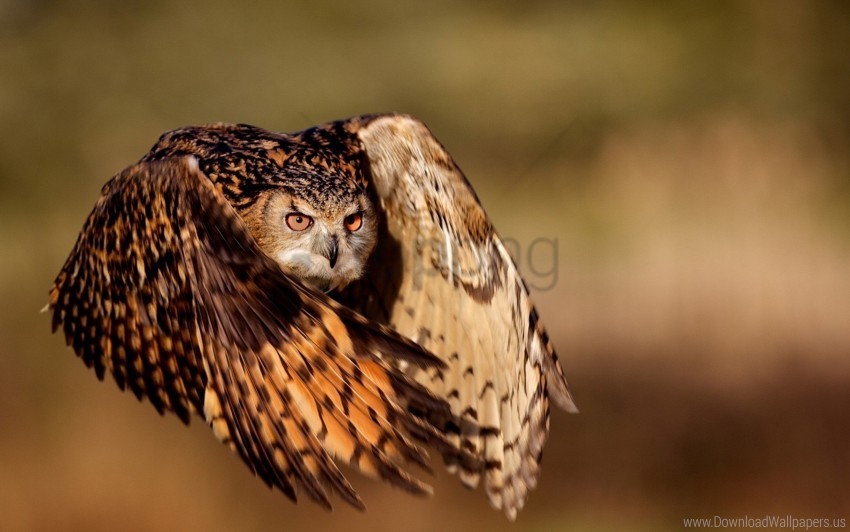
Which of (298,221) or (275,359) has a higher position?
(298,221)

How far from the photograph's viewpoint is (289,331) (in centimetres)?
247

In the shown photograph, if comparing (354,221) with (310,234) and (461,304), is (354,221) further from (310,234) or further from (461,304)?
(461,304)

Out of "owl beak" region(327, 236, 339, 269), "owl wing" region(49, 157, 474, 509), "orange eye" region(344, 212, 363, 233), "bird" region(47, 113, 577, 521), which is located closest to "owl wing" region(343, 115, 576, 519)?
"bird" region(47, 113, 577, 521)

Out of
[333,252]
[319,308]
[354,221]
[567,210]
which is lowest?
[319,308]

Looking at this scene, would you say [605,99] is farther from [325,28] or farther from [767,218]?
[325,28]

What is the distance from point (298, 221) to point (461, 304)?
2.32ft

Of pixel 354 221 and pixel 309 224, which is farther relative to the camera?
pixel 354 221

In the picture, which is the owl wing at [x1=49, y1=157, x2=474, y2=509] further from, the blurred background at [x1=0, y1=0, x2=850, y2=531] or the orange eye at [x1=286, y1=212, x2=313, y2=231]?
the blurred background at [x1=0, y1=0, x2=850, y2=531]

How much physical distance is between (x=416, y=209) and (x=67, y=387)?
9.85 ft

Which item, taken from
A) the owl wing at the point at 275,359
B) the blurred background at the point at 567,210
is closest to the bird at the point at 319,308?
the owl wing at the point at 275,359

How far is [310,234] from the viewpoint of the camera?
10.3 ft

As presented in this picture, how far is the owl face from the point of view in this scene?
3096 millimetres

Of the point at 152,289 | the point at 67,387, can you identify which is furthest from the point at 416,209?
the point at 67,387

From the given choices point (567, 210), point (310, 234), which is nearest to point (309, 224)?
point (310, 234)
